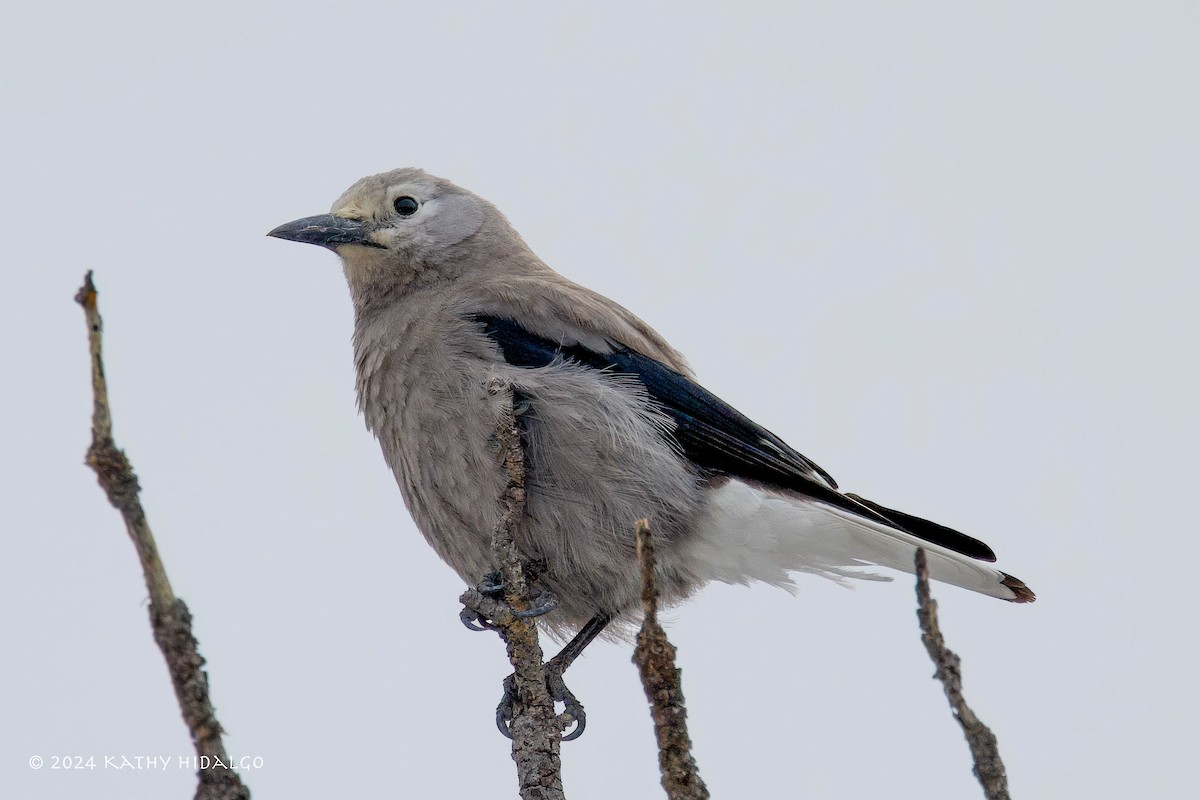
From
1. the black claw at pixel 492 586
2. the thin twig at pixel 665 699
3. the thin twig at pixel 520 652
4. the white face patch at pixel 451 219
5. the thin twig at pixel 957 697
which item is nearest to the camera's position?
the thin twig at pixel 957 697

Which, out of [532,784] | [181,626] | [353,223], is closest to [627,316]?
[353,223]

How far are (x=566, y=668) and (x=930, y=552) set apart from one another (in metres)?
1.52

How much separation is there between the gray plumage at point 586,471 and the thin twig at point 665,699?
2.24 m

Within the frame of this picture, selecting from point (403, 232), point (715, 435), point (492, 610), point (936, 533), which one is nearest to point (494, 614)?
point (492, 610)

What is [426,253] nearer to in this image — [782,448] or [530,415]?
[530,415]

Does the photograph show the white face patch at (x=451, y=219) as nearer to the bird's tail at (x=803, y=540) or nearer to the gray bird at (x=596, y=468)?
the gray bird at (x=596, y=468)

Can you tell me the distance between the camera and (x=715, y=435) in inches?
211

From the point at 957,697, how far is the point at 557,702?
2.92 meters

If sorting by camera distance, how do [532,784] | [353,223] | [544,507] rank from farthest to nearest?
[353,223] < [544,507] < [532,784]

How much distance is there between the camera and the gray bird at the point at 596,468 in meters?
5.08

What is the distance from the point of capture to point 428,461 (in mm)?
5117

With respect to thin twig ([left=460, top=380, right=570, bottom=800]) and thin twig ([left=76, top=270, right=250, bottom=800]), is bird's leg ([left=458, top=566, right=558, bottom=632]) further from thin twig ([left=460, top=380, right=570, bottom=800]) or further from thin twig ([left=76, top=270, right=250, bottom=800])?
thin twig ([left=76, top=270, right=250, bottom=800])

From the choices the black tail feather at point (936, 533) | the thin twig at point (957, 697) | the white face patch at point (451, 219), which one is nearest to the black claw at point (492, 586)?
the black tail feather at point (936, 533)

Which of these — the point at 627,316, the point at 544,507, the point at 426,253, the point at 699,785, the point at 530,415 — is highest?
the point at 426,253
